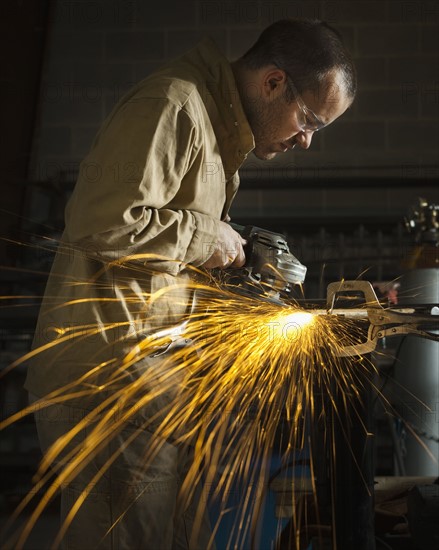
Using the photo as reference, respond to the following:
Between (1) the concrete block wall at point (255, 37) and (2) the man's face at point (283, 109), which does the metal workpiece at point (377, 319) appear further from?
(1) the concrete block wall at point (255, 37)

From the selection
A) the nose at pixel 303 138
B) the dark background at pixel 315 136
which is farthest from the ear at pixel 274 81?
the dark background at pixel 315 136

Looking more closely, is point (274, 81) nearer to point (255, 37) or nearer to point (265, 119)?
point (265, 119)

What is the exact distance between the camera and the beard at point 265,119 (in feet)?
5.12

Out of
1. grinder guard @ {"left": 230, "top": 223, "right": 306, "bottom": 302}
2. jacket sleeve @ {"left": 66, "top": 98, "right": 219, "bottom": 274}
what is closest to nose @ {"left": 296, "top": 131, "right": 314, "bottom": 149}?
grinder guard @ {"left": 230, "top": 223, "right": 306, "bottom": 302}

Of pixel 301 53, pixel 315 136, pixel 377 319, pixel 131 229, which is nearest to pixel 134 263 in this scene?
pixel 131 229

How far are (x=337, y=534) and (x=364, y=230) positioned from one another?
8.63ft

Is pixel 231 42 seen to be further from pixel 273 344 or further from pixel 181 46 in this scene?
pixel 273 344

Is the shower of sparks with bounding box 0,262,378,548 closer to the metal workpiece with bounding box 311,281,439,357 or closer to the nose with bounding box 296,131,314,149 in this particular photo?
the metal workpiece with bounding box 311,281,439,357

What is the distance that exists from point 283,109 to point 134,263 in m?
0.51

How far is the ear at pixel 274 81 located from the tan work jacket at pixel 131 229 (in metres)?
0.16

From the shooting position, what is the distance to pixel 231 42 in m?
3.79

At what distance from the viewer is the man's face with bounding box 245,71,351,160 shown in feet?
5.12

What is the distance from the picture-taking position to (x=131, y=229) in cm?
127

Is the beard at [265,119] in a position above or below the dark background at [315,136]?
below
